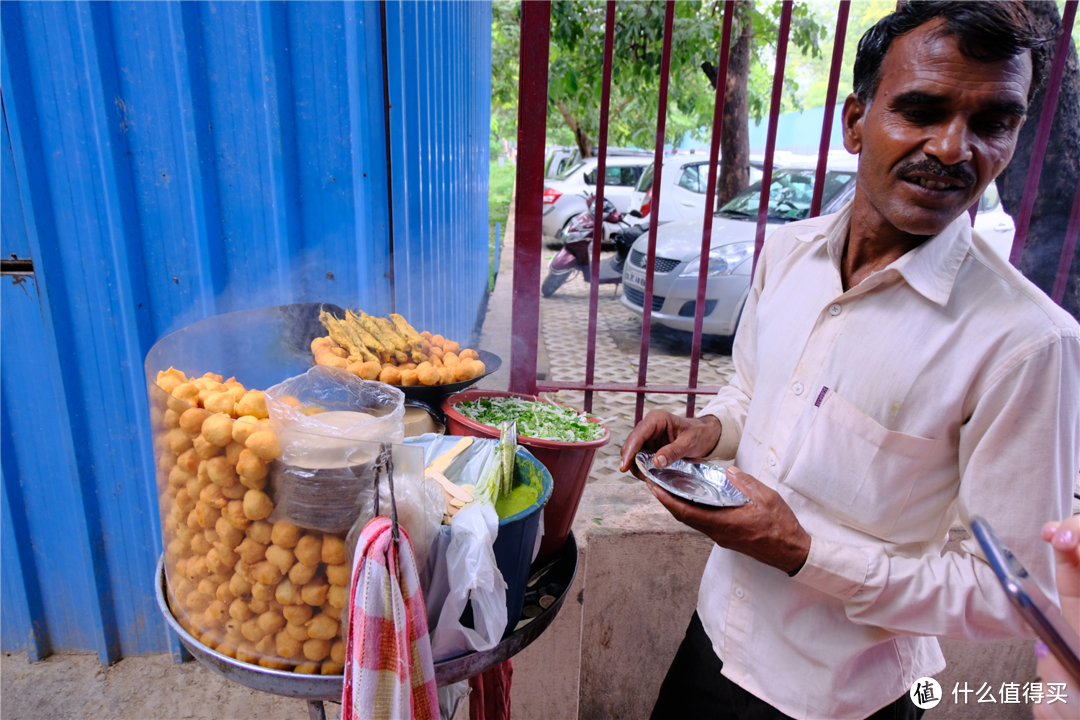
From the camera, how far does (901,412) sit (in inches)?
48.8

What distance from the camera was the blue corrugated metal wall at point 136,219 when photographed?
186cm

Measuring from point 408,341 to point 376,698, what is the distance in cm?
108

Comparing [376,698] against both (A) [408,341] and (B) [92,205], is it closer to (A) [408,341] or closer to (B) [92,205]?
(A) [408,341]

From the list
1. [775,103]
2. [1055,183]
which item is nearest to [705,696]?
[775,103]

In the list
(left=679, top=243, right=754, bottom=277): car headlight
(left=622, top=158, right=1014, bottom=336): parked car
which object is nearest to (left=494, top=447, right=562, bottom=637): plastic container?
(left=622, top=158, right=1014, bottom=336): parked car

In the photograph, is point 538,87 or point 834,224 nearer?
point 834,224

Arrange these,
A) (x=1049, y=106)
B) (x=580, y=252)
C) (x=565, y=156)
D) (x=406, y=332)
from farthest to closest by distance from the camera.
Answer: (x=565, y=156)
(x=580, y=252)
(x=1049, y=106)
(x=406, y=332)

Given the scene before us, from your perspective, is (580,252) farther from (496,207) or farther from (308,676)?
(496,207)

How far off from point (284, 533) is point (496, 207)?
22.4 metres

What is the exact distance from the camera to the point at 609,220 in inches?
417

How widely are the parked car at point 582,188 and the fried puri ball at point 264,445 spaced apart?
12.1m

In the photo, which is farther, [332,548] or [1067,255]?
[1067,255]

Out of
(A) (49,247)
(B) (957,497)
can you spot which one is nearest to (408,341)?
(A) (49,247)

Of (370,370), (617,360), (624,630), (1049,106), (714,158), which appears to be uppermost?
(1049,106)
